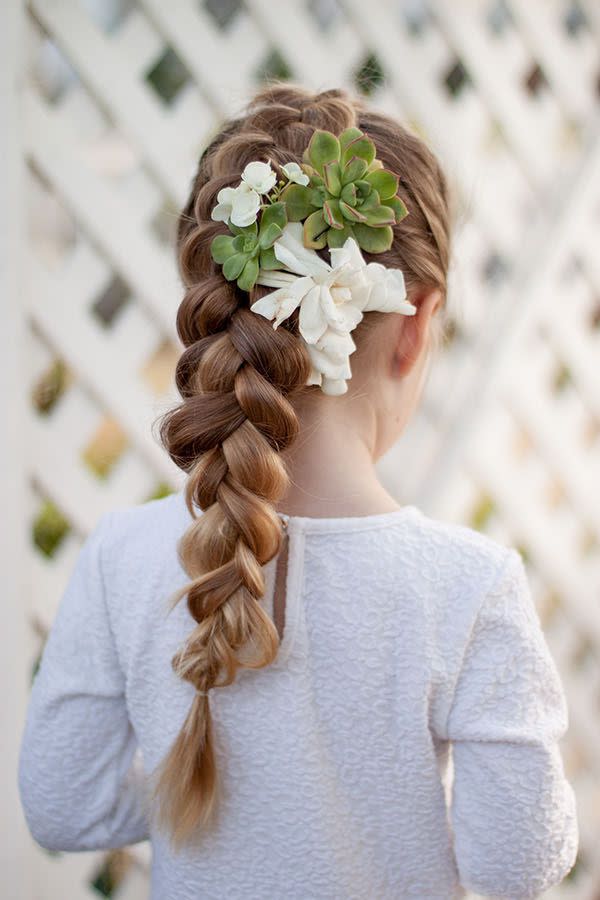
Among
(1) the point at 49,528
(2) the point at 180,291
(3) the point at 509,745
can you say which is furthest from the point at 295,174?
(1) the point at 49,528

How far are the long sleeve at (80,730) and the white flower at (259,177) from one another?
0.37 meters

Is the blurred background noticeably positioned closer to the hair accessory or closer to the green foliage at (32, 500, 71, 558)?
the green foliage at (32, 500, 71, 558)

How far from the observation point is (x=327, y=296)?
665 mm

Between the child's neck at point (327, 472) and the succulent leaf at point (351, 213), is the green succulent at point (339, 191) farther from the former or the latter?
the child's neck at point (327, 472)

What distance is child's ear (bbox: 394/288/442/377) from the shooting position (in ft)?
2.59

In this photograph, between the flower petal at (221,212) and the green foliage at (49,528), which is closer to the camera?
the flower petal at (221,212)

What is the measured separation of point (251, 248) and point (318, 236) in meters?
0.06

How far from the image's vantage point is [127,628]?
2.68 ft

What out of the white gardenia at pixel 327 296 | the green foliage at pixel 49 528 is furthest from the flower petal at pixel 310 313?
the green foliage at pixel 49 528

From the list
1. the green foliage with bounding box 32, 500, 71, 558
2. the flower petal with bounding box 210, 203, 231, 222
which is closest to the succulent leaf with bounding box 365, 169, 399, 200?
the flower petal with bounding box 210, 203, 231, 222

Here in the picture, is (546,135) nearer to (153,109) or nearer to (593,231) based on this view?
(593,231)

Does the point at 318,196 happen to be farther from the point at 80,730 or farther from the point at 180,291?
the point at 180,291

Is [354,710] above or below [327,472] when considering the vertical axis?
below

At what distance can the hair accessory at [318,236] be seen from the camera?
26.2 inches
